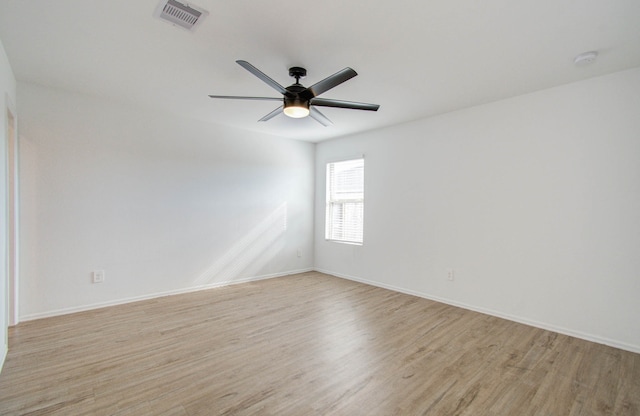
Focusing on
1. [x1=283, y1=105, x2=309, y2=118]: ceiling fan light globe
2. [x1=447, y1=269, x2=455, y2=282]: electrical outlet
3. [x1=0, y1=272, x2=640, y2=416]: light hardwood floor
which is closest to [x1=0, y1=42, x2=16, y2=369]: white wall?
[x1=0, y1=272, x2=640, y2=416]: light hardwood floor

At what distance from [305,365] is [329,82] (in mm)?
2157

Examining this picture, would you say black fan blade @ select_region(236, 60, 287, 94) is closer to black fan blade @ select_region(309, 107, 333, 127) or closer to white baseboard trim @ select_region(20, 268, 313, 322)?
black fan blade @ select_region(309, 107, 333, 127)

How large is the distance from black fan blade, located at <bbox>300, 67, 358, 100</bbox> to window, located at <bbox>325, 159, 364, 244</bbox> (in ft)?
8.53

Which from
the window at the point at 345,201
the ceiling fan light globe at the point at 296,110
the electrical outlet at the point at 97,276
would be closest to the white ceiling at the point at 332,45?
the ceiling fan light globe at the point at 296,110

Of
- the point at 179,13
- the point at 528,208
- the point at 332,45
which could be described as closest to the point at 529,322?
the point at 528,208

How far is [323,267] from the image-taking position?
546cm

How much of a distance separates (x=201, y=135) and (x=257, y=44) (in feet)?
7.68

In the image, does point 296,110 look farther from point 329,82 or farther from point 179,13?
point 179,13

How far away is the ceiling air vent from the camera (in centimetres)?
182

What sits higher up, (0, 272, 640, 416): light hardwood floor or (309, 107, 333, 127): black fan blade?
(309, 107, 333, 127): black fan blade

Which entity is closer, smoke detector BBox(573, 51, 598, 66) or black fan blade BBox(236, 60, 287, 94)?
black fan blade BBox(236, 60, 287, 94)

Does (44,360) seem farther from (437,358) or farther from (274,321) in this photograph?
(437,358)

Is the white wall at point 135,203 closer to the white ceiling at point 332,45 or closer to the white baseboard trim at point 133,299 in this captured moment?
the white baseboard trim at point 133,299

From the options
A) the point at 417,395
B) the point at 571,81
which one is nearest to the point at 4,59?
the point at 417,395
